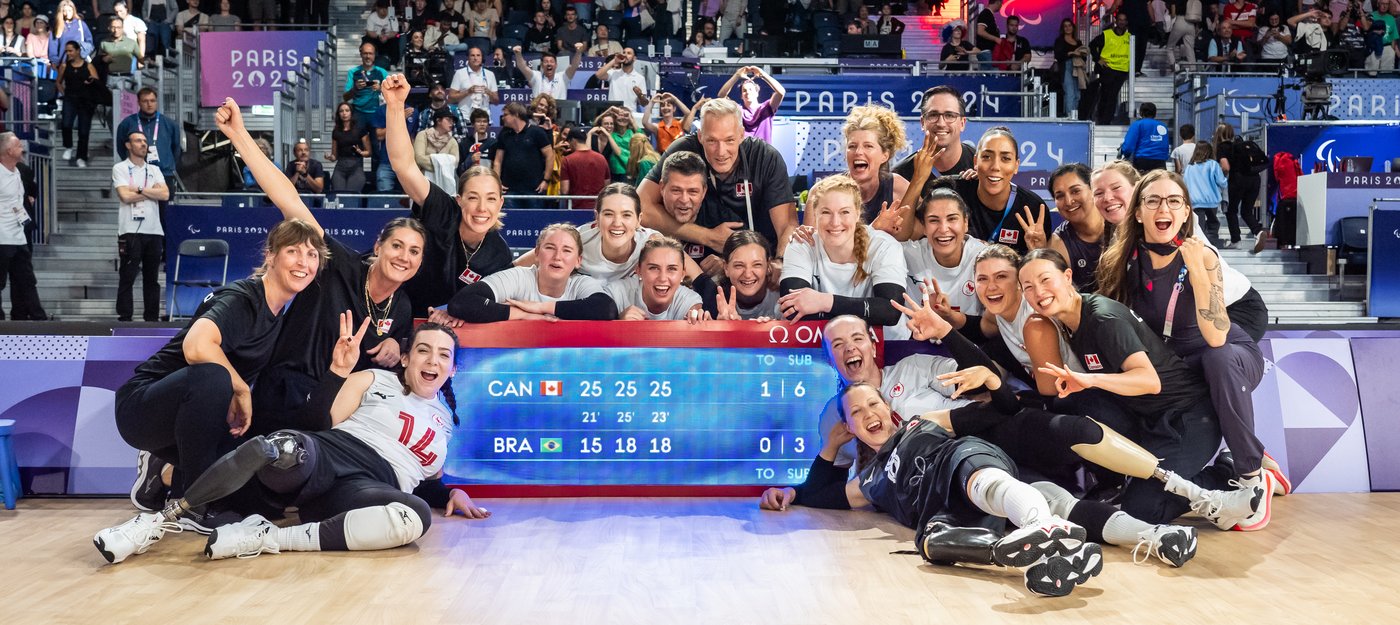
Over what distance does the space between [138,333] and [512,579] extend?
146 inches

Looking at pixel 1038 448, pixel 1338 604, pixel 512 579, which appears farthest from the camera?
pixel 1038 448

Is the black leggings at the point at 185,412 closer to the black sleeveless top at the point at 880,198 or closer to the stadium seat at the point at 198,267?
the black sleeveless top at the point at 880,198

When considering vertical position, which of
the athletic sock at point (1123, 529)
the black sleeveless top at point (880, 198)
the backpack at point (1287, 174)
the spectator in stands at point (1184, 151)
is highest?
the spectator in stands at point (1184, 151)

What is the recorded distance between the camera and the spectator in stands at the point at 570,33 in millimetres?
18166

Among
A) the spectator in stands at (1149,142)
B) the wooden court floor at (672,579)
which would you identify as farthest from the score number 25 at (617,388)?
the spectator in stands at (1149,142)

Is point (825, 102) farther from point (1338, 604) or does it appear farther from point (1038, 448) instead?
point (1338, 604)

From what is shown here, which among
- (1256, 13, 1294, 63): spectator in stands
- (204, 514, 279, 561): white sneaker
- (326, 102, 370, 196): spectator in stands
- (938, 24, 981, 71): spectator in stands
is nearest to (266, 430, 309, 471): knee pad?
(204, 514, 279, 561): white sneaker

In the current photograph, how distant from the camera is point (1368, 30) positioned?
19.3m

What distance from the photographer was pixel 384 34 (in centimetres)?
1775

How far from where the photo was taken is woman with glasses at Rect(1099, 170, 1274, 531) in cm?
548

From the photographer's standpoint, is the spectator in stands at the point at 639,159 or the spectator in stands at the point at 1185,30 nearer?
the spectator in stands at the point at 639,159

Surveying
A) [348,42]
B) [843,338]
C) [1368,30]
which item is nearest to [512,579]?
[843,338]

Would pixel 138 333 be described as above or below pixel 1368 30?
below

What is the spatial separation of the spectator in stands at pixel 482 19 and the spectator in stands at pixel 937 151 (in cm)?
1222
